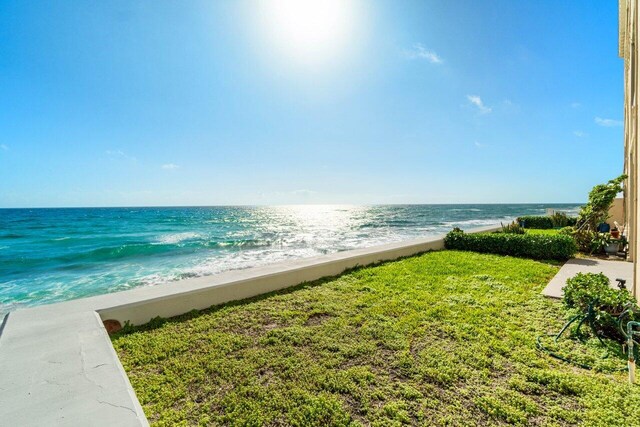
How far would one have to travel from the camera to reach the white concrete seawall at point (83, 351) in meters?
2.01

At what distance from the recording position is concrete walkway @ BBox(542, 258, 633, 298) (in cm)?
584

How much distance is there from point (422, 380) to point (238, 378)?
1.86 meters

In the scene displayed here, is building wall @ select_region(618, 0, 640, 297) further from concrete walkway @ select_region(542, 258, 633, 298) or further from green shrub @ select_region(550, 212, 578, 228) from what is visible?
green shrub @ select_region(550, 212, 578, 228)

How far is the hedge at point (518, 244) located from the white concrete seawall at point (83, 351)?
7.69 metres

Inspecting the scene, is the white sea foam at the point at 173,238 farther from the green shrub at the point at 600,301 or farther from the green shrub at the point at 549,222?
the green shrub at the point at 549,222

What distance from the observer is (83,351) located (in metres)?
2.87

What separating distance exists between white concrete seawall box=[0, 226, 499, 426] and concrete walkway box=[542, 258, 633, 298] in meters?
5.41

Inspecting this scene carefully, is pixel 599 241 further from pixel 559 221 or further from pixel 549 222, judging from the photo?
pixel 559 221

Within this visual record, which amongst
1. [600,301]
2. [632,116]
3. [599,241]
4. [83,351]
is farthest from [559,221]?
[83,351]

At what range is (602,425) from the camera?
2275mm

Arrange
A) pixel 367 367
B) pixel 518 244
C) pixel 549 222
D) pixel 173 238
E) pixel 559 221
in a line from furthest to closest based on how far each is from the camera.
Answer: pixel 173 238
pixel 549 222
pixel 559 221
pixel 518 244
pixel 367 367

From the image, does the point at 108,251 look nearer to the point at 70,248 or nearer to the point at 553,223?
the point at 70,248

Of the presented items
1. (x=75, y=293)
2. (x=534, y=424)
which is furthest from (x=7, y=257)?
(x=534, y=424)

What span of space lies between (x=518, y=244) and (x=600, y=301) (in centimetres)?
631
